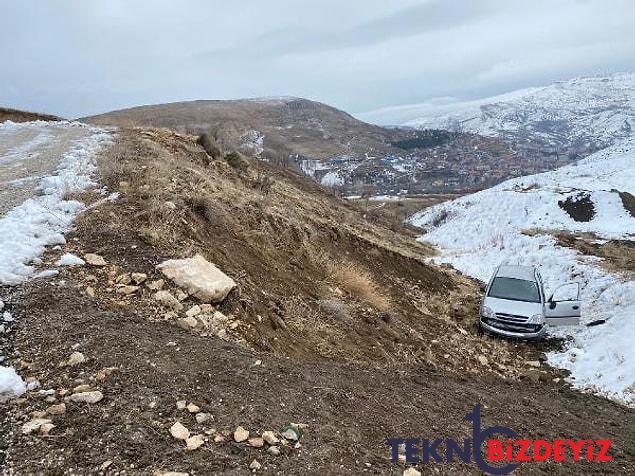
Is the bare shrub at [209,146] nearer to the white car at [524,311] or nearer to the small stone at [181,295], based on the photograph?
the white car at [524,311]

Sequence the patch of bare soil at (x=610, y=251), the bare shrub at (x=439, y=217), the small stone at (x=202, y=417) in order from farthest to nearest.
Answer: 1. the bare shrub at (x=439, y=217)
2. the patch of bare soil at (x=610, y=251)
3. the small stone at (x=202, y=417)

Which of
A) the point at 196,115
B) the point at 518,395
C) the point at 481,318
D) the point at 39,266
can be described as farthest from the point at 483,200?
the point at 196,115

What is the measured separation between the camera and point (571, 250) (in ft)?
59.6

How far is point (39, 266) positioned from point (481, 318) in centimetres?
1002

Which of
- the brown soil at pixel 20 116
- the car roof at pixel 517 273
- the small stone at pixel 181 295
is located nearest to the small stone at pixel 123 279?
the small stone at pixel 181 295

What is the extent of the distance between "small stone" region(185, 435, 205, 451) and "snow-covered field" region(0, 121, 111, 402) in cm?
173

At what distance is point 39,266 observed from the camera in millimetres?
6383

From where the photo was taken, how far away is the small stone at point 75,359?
453cm

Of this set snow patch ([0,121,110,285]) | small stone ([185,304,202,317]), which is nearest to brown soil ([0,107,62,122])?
snow patch ([0,121,110,285])

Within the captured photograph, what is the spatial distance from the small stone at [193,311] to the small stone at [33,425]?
246 cm

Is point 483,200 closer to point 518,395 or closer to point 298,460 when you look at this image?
point 518,395

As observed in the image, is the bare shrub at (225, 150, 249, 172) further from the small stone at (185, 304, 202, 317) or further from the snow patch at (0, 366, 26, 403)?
the snow patch at (0, 366, 26, 403)

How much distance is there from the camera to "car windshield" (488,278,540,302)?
1193 cm

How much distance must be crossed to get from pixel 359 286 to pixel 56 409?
7789 mm
